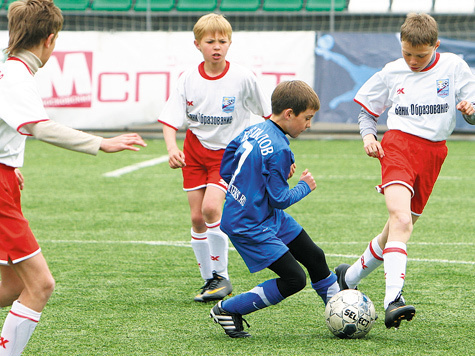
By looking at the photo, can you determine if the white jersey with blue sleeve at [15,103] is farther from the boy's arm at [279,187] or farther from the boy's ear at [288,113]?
the boy's ear at [288,113]

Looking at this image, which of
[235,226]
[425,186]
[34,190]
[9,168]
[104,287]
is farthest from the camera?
[34,190]

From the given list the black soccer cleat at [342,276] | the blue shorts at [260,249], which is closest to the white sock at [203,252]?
the black soccer cleat at [342,276]

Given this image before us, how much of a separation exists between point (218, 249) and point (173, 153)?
835 mm

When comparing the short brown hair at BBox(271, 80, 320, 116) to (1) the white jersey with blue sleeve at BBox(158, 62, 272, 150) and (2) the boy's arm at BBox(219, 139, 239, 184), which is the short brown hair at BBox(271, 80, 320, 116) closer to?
(2) the boy's arm at BBox(219, 139, 239, 184)

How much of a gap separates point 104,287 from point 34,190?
479 cm

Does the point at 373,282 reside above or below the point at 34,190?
above

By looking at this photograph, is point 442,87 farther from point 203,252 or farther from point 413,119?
point 203,252

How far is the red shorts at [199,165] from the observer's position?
526 centimetres

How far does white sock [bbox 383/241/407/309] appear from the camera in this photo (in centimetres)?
415

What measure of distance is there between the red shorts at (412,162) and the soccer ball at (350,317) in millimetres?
828

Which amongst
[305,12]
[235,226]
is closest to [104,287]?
[235,226]

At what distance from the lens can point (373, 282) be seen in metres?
5.43

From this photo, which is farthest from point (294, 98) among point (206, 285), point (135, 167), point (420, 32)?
point (135, 167)

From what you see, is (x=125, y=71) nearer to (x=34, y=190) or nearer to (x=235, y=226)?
(x=34, y=190)
